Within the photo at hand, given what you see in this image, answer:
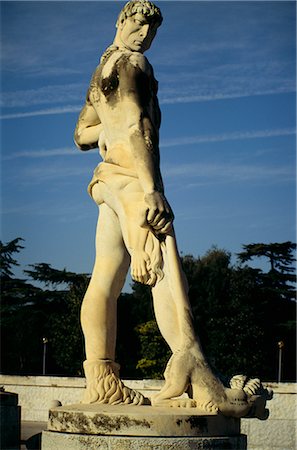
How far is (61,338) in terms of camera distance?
55656 millimetres

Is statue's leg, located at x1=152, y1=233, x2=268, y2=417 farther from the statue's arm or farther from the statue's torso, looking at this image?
the statue's arm

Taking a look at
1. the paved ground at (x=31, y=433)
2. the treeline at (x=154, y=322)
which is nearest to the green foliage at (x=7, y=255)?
the treeline at (x=154, y=322)

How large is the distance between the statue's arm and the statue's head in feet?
2.48

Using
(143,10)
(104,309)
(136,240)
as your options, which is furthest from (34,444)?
(143,10)

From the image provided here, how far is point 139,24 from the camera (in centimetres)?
946

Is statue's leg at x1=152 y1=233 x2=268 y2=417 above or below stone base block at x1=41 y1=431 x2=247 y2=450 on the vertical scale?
above

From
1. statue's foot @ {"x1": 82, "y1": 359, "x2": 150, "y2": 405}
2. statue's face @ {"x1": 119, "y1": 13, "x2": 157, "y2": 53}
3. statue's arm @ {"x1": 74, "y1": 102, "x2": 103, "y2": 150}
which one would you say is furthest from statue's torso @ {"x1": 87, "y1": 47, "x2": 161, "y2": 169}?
statue's foot @ {"x1": 82, "y1": 359, "x2": 150, "y2": 405}

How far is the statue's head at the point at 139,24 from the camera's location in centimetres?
941

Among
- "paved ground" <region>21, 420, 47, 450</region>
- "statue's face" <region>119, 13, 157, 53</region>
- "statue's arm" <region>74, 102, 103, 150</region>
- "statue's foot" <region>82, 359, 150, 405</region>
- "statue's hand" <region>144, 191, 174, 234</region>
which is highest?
"statue's face" <region>119, 13, 157, 53</region>

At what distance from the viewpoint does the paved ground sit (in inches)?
539

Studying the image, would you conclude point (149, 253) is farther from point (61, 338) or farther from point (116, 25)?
point (61, 338)

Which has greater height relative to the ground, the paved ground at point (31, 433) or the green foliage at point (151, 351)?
the green foliage at point (151, 351)

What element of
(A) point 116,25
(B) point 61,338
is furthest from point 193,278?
(A) point 116,25

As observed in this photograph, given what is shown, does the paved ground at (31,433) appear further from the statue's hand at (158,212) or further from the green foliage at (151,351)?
the green foliage at (151,351)
